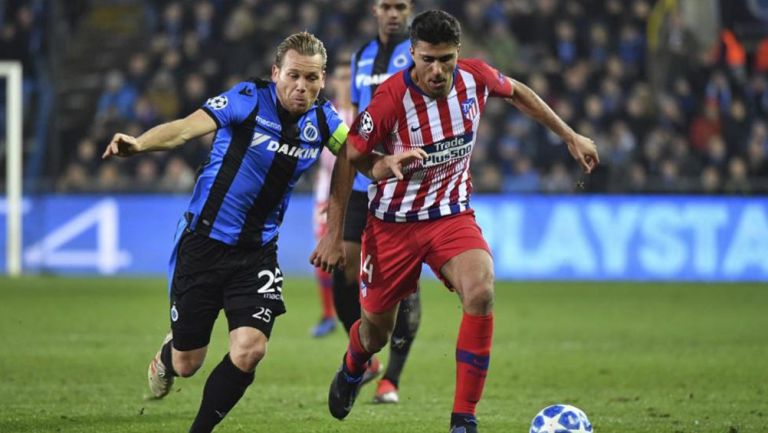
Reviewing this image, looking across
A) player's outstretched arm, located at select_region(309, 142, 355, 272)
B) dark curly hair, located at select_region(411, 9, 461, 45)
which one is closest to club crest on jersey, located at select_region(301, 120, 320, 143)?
player's outstretched arm, located at select_region(309, 142, 355, 272)

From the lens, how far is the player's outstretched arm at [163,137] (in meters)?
5.70

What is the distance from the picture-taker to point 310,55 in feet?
21.2

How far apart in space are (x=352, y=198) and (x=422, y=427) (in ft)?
6.04

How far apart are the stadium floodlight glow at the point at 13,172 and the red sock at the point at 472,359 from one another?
13006 mm

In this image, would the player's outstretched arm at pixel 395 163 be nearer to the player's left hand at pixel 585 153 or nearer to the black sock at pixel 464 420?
the player's left hand at pixel 585 153

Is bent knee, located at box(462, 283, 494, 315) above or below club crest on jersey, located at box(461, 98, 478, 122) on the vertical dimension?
below

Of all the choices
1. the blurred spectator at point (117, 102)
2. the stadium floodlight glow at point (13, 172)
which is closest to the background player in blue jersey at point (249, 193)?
the stadium floodlight glow at point (13, 172)

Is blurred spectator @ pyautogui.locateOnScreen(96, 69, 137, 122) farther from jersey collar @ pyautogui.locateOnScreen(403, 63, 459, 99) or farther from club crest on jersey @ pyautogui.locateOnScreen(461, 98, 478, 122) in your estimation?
club crest on jersey @ pyautogui.locateOnScreen(461, 98, 478, 122)

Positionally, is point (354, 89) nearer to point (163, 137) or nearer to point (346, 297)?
point (346, 297)

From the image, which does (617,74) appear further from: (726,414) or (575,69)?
(726,414)

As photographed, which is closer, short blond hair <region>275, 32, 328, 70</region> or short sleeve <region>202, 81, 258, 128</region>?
short sleeve <region>202, 81, 258, 128</region>

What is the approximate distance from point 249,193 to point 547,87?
14.9 m

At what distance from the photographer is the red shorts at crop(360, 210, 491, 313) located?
6613 millimetres

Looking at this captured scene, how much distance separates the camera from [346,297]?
8414 mm
